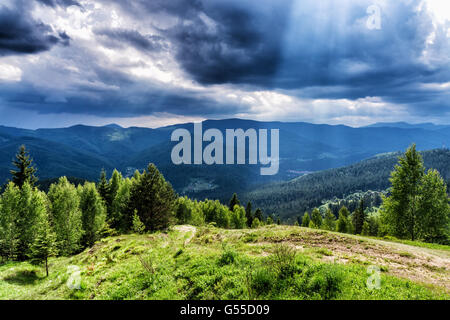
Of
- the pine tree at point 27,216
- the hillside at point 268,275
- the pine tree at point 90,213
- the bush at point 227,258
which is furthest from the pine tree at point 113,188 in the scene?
the bush at point 227,258

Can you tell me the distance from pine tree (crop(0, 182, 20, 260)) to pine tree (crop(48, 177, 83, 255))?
4916mm

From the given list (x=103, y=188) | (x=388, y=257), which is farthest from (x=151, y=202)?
(x=388, y=257)

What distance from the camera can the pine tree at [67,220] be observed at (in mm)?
35156

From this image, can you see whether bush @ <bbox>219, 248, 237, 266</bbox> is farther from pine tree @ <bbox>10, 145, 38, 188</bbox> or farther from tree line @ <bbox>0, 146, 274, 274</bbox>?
pine tree @ <bbox>10, 145, 38, 188</bbox>

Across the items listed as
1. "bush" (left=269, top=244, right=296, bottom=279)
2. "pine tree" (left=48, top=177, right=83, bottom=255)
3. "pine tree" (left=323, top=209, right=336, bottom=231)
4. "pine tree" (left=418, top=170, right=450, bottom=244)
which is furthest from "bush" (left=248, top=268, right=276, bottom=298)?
"pine tree" (left=323, top=209, right=336, bottom=231)

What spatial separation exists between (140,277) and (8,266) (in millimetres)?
25211

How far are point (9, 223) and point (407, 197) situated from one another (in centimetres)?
5562

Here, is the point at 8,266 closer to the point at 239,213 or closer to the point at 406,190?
the point at 406,190

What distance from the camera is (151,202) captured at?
36.9 m

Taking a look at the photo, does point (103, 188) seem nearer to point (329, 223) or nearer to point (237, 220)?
point (237, 220)
